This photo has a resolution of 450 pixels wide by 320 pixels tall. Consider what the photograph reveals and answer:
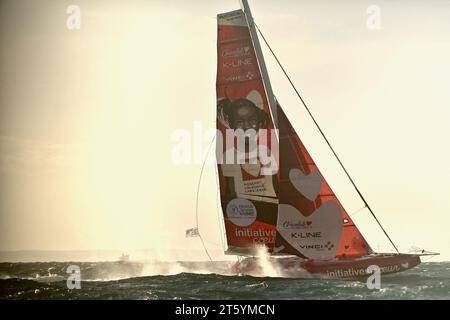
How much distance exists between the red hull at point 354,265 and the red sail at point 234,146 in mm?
682

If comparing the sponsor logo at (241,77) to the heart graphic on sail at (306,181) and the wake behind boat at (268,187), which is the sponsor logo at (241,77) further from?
the heart graphic on sail at (306,181)

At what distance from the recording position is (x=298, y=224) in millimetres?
12109

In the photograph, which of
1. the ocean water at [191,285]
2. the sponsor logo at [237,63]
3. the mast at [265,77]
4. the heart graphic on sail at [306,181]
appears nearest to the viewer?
the ocean water at [191,285]

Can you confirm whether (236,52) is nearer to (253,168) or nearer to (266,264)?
(253,168)

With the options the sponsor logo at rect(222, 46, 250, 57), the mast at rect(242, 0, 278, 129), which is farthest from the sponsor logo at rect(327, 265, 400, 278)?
the sponsor logo at rect(222, 46, 250, 57)

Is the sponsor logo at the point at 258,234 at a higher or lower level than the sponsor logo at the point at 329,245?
higher

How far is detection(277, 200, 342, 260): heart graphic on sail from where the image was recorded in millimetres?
12000

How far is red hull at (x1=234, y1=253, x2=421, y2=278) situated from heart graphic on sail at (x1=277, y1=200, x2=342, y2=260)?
0.16m

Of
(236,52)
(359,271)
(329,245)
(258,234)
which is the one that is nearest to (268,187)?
(258,234)

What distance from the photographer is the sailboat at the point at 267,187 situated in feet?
39.4

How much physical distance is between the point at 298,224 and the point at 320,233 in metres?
0.38

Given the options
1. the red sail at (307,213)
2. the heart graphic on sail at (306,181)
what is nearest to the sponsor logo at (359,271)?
the red sail at (307,213)
